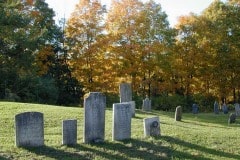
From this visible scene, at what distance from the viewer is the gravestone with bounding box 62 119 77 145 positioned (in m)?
13.8

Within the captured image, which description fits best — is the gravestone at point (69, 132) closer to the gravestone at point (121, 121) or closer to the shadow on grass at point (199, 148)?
the gravestone at point (121, 121)

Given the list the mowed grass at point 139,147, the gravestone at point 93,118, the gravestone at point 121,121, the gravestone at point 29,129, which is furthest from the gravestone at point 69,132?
the gravestone at point 121,121

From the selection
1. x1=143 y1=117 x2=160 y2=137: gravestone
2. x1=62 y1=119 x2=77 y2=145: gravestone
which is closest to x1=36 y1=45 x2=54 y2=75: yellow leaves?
x1=143 y1=117 x2=160 y2=137: gravestone

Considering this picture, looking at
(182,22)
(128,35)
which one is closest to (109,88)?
(128,35)

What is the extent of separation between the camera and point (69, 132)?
13.9m

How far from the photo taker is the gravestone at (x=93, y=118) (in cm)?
1431

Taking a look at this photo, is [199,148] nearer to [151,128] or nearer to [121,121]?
[151,128]

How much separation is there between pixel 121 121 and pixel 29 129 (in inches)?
124

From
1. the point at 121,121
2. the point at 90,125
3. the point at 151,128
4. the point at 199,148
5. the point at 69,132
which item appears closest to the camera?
the point at 69,132

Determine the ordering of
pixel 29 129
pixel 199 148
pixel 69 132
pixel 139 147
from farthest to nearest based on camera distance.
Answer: pixel 199 148
pixel 139 147
pixel 69 132
pixel 29 129

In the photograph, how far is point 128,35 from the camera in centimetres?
4044

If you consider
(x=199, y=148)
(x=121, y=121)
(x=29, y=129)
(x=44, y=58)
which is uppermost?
(x=44, y=58)

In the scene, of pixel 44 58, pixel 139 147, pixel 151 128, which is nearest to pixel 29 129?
pixel 139 147

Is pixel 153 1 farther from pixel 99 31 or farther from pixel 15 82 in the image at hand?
pixel 15 82
